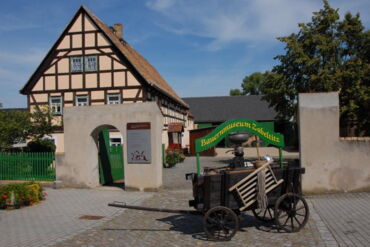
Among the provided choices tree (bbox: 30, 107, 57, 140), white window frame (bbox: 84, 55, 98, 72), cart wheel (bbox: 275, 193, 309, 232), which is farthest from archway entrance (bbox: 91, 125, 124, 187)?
white window frame (bbox: 84, 55, 98, 72)

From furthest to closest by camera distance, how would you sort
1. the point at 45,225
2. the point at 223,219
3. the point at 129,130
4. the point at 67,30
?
1. the point at 67,30
2. the point at 129,130
3. the point at 45,225
4. the point at 223,219

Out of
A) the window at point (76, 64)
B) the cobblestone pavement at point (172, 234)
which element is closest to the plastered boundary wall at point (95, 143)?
the cobblestone pavement at point (172, 234)

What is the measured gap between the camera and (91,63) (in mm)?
23844

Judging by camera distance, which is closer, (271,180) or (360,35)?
(271,180)

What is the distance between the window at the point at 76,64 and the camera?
2400 centimetres

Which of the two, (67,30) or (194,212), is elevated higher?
(67,30)

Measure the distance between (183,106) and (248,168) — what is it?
99.7ft

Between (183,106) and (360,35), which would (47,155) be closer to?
→ (360,35)

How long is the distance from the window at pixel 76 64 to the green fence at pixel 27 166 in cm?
→ 1088

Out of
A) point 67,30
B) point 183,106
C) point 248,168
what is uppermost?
point 67,30

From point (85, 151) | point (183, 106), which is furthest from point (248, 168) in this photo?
point (183, 106)

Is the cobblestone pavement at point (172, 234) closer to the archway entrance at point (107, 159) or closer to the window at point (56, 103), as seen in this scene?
the archway entrance at point (107, 159)

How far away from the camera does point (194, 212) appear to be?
6723 mm

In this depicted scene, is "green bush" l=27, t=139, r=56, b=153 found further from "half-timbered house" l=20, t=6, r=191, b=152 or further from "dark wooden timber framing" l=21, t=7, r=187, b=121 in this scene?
"dark wooden timber framing" l=21, t=7, r=187, b=121
